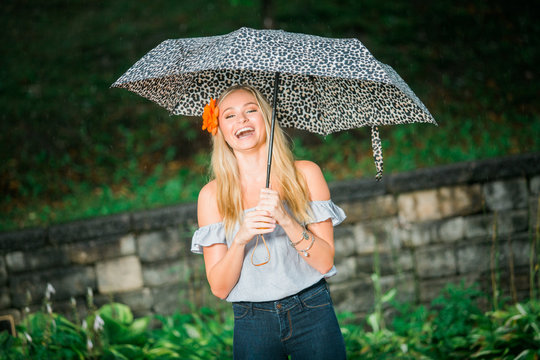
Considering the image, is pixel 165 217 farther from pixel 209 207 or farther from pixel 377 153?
pixel 377 153

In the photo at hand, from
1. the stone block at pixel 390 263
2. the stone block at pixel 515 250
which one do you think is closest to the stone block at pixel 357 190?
the stone block at pixel 390 263

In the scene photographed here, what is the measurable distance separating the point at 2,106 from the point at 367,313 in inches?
229

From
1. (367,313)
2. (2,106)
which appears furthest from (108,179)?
(367,313)

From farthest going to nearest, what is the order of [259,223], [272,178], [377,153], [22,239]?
[22,239]
[377,153]
[272,178]
[259,223]

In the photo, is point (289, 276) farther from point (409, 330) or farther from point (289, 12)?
point (289, 12)

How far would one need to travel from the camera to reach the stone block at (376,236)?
14.2 ft

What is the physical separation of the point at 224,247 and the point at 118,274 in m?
2.40

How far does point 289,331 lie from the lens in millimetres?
2182

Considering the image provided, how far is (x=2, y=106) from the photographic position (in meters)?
7.04

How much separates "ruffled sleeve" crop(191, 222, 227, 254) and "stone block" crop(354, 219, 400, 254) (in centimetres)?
229

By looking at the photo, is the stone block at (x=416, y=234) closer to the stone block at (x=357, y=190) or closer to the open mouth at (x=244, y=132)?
the stone block at (x=357, y=190)

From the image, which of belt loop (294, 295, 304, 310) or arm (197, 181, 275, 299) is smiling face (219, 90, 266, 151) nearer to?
arm (197, 181, 275, 299)

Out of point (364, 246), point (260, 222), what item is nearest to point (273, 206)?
point (260, 222)

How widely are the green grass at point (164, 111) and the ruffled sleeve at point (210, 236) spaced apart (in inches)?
94.0
